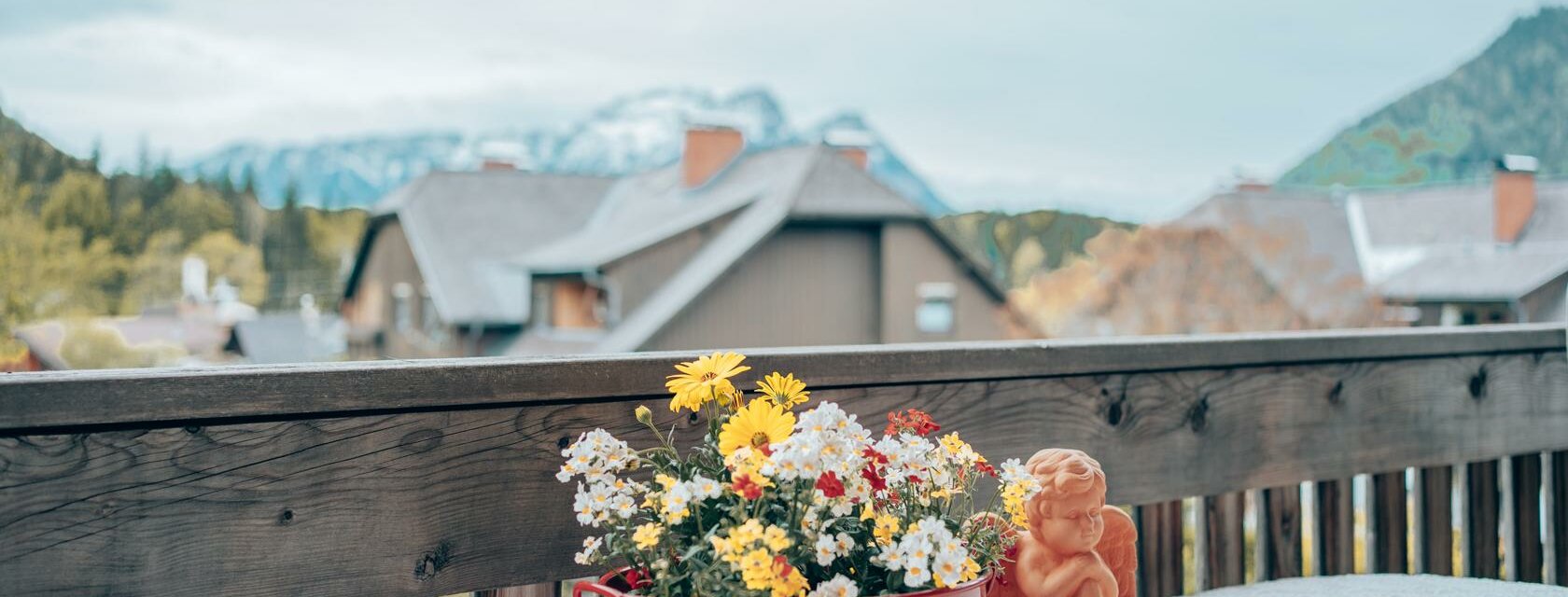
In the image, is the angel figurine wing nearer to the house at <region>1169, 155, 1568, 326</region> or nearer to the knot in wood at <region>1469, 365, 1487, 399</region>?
the knot in wood at <region>1469, 365, 1487, 399</region>

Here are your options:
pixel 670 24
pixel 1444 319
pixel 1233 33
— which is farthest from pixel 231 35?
pixel 1444 319

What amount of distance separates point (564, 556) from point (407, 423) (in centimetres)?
21

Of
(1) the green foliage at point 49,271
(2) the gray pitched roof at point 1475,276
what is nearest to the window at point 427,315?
(1) the green foliage at point 49,271

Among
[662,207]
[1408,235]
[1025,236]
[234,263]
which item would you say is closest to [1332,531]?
[662,207]

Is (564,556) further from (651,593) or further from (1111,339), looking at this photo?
(1111,339)

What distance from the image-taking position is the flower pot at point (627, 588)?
2.53 feet

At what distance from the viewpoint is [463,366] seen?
1.03m

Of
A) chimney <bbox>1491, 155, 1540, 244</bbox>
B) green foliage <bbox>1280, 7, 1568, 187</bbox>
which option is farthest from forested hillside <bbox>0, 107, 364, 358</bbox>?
green foliage <bbox>1280, 7, 1568, 187</bbox>

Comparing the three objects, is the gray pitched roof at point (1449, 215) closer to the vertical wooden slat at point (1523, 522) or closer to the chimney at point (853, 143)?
the chimney at point (853, 143)

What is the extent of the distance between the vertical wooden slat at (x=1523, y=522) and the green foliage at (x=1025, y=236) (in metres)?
18.8

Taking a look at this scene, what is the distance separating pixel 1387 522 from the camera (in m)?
1.73

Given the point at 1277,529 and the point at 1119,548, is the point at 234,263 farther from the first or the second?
the point at 1119,548

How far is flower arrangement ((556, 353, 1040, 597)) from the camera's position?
0.74 metres

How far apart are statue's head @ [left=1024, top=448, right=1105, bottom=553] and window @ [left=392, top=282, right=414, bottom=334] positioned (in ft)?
62.5
